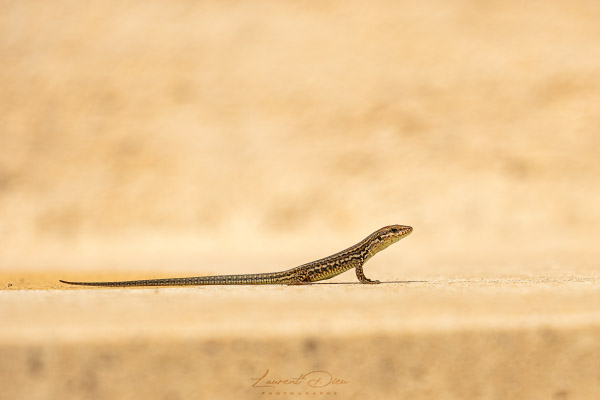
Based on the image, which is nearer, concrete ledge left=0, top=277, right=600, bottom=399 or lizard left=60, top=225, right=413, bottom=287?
concrete ledge left=0, top=277, right=600, bottom=399

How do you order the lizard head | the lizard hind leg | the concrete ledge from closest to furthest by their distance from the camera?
the concrete ledge → the lizard head → the lizard hind leg

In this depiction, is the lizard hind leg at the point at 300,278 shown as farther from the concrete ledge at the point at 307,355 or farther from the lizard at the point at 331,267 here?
the concrete ledge at the point at 307,355

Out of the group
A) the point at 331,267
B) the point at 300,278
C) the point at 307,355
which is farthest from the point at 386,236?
the point at 307,355

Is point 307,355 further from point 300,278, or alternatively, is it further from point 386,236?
point 386,236

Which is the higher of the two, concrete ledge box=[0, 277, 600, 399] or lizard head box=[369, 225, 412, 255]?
lizard head box=[369, 225, 412, 255]

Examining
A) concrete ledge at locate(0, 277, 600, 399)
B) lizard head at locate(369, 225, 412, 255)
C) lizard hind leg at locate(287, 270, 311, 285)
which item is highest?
lizard head at locate(369, 225, 412, 255)

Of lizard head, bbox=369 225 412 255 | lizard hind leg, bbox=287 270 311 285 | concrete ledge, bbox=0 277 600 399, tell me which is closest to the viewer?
concrete ledge, bbox=0 277 600 399

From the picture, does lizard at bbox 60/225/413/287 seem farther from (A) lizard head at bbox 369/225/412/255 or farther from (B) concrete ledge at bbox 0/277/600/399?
(B) concrete ledge at bbox 0/277/600/399

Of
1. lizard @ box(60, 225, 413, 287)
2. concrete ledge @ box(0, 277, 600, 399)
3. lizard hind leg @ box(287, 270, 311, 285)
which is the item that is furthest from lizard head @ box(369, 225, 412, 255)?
concrete ledge @ box(0, 277, 600, 399)
